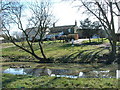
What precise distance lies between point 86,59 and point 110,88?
472 inches

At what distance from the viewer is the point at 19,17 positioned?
18141 mm

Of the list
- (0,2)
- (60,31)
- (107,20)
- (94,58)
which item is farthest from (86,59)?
(60,31)

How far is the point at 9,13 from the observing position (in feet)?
53.3

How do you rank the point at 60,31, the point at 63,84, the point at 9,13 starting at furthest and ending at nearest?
the point at 60,31
the point at 9,13
the point at 63,84

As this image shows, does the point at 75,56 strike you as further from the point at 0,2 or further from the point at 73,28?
the point at 73,28

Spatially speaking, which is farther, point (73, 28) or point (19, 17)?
point (73, 28)

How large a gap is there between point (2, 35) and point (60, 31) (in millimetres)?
41819

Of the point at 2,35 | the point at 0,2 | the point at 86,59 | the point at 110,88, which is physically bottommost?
the point at 86,59

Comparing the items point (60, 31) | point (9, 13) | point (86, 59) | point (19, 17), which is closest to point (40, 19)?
point (19, 17)

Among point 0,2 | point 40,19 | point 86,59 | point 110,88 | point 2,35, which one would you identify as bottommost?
point 86,59

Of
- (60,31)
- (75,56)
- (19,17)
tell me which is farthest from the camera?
(60,31)

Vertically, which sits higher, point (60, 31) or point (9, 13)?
point (9, 13)

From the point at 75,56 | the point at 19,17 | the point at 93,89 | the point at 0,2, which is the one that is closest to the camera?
the point at 93,89

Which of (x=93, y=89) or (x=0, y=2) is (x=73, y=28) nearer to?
(x=0, y=2)
